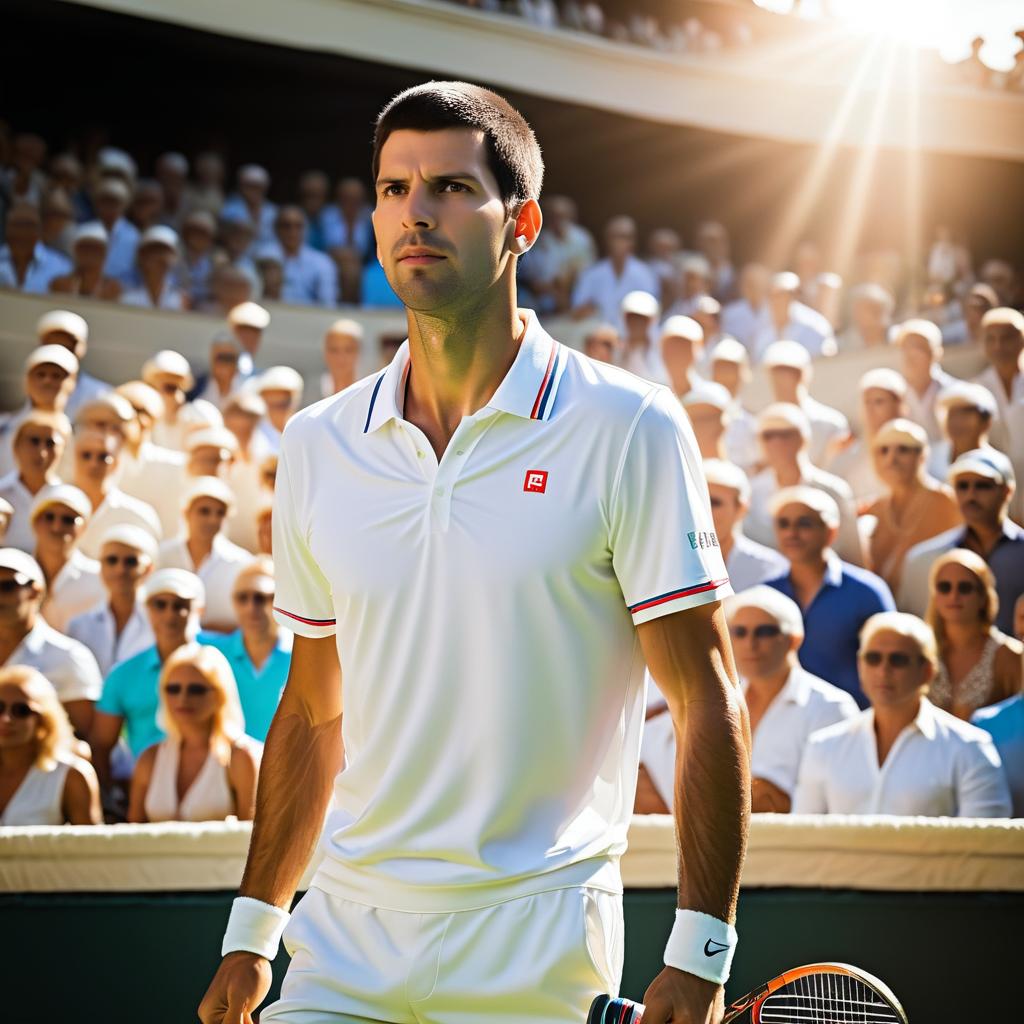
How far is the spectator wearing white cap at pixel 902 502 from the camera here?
609cm

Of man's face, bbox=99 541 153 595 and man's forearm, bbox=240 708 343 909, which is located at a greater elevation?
man's face, bbox=99 541 153 595

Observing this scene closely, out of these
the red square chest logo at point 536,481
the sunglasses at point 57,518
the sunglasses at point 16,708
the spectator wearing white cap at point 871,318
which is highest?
the spectator wearing white cap at point 871,318

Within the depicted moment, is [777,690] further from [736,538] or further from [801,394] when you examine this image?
[801,394]

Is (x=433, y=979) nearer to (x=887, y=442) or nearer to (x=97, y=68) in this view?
(x=887, y=442)

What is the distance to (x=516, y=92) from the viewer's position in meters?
13.1

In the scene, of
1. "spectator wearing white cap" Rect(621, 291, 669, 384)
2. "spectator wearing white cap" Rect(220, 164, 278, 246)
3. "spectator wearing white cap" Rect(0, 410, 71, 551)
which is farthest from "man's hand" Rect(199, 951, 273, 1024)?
"spectator wearing white cap" Rect(220, 164, 278, 246)

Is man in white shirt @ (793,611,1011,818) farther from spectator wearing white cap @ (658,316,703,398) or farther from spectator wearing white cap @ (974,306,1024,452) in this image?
spectator wearing white cap @ (658,316,703,398)

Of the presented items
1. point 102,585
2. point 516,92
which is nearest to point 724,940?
point 102,585

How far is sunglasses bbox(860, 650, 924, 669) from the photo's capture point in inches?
179

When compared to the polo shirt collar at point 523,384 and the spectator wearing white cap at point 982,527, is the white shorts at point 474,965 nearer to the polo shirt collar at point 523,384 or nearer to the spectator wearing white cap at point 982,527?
the polo shirt collar at point 523,384

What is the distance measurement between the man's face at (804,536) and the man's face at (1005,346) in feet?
8.01

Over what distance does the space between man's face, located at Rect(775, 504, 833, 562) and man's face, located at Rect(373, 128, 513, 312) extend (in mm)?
3640

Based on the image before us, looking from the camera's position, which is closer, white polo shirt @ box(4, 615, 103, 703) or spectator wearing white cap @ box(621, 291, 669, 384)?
white polo shirt @ box(4, 615, 103, 703)

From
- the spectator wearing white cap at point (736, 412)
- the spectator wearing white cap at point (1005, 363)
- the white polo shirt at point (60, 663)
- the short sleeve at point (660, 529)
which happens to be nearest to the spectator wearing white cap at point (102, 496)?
the white polo shirt at point (60, 663)
